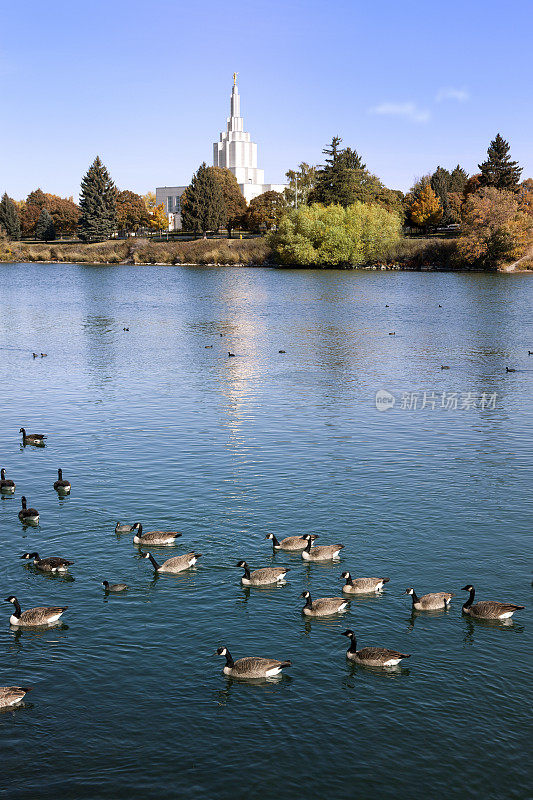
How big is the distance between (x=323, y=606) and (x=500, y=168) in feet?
594

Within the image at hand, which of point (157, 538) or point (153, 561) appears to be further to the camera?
point (157, 538)

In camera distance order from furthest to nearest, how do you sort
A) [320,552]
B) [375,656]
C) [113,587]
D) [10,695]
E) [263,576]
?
[320,552] → [263,576] → [113,587] → [375,656] → [10,695]

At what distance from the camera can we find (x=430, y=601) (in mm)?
20328

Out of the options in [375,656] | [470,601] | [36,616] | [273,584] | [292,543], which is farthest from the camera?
[292,543]

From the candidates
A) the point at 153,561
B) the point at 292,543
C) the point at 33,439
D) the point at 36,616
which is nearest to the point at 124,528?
the point at 153,561

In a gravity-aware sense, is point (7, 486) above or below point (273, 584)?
above

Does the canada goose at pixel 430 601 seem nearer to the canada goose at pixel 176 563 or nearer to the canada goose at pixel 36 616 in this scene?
the canada goose at pixel 176 563

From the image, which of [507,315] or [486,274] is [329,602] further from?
[486,274]

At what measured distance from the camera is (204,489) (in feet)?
97.2

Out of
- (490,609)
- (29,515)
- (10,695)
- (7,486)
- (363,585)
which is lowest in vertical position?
(10,695)

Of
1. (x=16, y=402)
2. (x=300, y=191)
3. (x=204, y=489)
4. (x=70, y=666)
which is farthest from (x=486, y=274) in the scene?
(x=70, y=666)

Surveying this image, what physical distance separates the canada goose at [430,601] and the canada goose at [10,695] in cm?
1013

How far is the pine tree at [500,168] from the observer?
179375 mm

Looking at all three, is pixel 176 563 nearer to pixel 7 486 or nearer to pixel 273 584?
pixel 273 584
